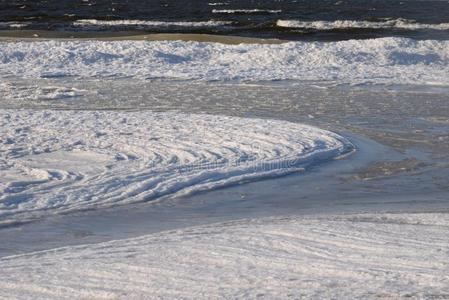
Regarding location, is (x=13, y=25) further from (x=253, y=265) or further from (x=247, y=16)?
(x=253, y=265)

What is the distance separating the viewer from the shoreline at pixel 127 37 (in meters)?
30.7

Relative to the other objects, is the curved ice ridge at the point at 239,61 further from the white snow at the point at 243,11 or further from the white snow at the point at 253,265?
the white snow at the point at 243,11

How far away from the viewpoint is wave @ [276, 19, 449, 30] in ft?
139

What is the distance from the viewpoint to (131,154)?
35.5ft

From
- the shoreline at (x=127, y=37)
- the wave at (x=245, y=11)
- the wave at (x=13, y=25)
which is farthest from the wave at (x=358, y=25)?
the wave at (x=13, y=25)

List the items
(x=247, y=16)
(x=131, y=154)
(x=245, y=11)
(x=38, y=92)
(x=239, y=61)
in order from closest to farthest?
(x=131, y=154), (x=38, y=92), (x=239, y=61), (x=247, y=16), (x=245, y=11)

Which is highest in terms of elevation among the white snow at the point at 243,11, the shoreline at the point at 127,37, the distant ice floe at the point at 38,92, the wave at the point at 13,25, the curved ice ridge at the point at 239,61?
the distant ice floe at the point at 38,92

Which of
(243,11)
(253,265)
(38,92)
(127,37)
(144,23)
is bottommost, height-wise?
(243,11)

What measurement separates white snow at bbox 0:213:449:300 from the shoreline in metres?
22.3

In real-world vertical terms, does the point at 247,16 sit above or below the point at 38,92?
below

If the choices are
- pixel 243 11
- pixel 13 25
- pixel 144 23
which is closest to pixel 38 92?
pixel 13 25

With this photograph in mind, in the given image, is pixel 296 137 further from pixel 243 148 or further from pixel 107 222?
pixel 107 222

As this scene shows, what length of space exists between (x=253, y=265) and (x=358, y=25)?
3981 cm

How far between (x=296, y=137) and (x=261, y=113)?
101 inches
